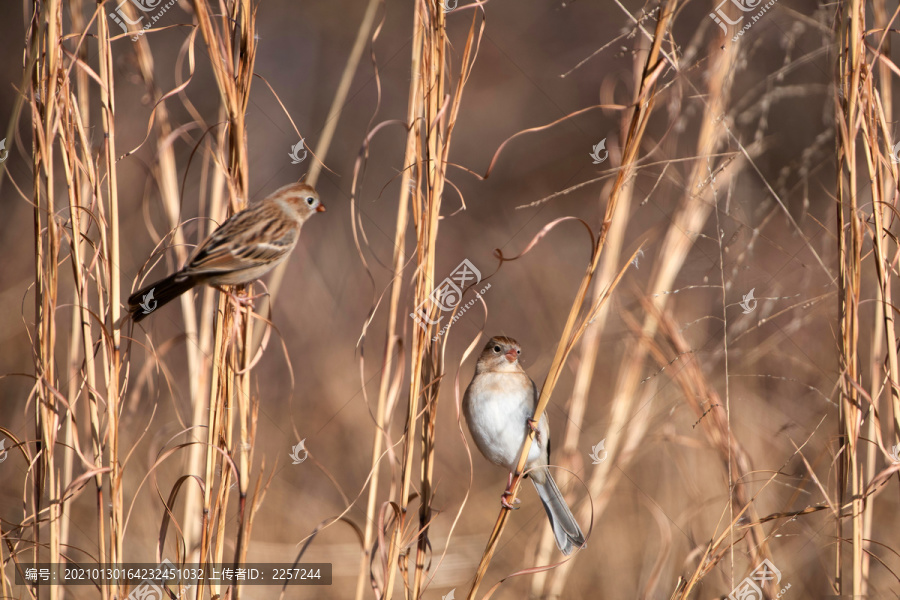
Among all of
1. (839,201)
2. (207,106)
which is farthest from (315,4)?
(839,201)

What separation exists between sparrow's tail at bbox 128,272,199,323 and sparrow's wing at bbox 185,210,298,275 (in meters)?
0.04

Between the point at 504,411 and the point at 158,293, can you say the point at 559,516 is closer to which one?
the point at 504,411

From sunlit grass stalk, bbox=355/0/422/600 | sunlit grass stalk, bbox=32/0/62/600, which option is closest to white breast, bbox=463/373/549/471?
sunlit grass stalk, bbox=355/0/422/600

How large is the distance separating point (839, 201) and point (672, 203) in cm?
273

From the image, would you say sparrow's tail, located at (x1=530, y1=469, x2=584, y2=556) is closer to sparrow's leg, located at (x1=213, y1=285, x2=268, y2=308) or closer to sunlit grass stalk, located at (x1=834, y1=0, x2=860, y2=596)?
sunlit grass stalk, located at (x1=834, y1=0, x2=860, y2=596)

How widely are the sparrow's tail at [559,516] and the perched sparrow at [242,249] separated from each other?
127 cm

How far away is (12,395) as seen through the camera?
15.0ft

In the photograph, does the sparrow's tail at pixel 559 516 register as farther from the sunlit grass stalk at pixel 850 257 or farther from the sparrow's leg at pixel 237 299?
the sparrow's leg at pixel 237 299

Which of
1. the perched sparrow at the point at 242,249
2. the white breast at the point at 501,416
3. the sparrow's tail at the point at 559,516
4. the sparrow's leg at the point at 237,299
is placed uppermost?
the perched sparrow at the point at 242,249

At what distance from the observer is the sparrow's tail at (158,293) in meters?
1.59

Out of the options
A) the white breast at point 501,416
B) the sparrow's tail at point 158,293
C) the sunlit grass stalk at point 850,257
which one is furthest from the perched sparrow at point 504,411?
the sparrow's tail at point 158,293

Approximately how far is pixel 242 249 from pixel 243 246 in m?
0.02

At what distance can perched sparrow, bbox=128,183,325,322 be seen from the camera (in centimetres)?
172

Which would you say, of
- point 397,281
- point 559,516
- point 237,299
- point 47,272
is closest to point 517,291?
point 559,516
